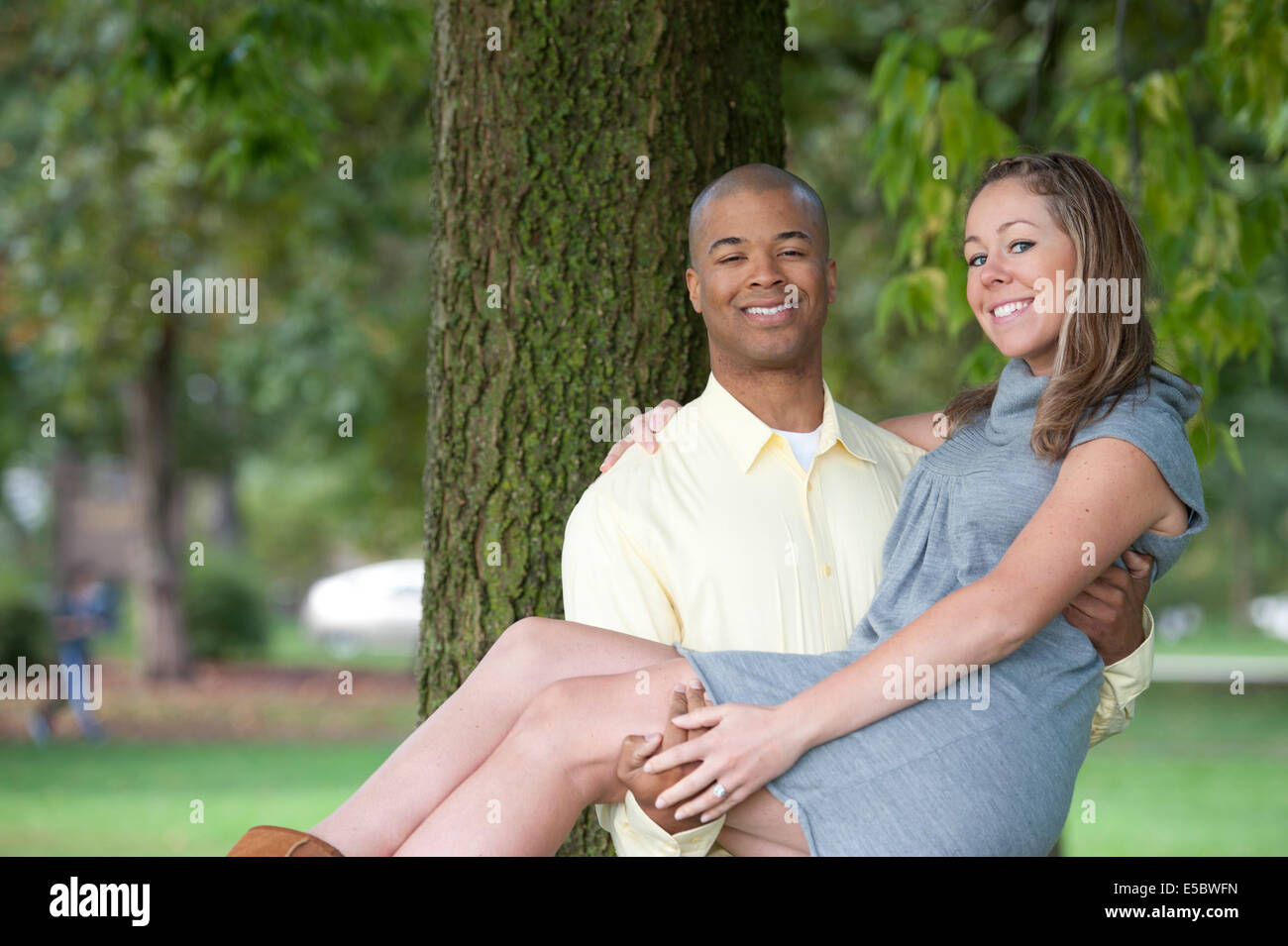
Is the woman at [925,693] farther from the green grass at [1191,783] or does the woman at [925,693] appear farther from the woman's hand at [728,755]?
the green grass at [1191,783]

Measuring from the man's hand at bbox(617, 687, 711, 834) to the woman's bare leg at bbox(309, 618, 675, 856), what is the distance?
0.05 meters

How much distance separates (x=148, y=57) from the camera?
17.3 feet

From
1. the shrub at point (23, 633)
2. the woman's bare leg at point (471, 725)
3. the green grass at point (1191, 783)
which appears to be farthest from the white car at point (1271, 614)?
→ the woman's bare leg at point (471, 725)

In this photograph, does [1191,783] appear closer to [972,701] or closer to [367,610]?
[972,701]

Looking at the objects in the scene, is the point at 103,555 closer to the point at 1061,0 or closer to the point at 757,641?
the point at 1061,0

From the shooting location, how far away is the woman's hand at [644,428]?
10.9 ft

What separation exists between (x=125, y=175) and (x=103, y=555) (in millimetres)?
32867

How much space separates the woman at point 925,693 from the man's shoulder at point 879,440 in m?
0.46

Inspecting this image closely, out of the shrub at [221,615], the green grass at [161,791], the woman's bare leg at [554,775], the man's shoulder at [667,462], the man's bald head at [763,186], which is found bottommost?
the green grass at [161,791]

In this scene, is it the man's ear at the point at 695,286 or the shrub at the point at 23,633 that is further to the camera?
the shrub at the point at 23,633

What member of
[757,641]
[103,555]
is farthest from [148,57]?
[103,555]

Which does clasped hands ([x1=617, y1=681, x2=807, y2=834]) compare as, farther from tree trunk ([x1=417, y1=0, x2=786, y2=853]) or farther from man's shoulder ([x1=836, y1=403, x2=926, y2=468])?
tree trunk ([x1=417, y1=0, x2=786, y2=853])

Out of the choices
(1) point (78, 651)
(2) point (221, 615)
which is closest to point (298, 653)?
(2) point (221, 615)

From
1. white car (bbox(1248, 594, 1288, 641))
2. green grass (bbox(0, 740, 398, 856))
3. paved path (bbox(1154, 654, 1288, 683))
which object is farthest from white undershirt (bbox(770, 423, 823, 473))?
white car (bbox(1248, 594, 1288, 641))
